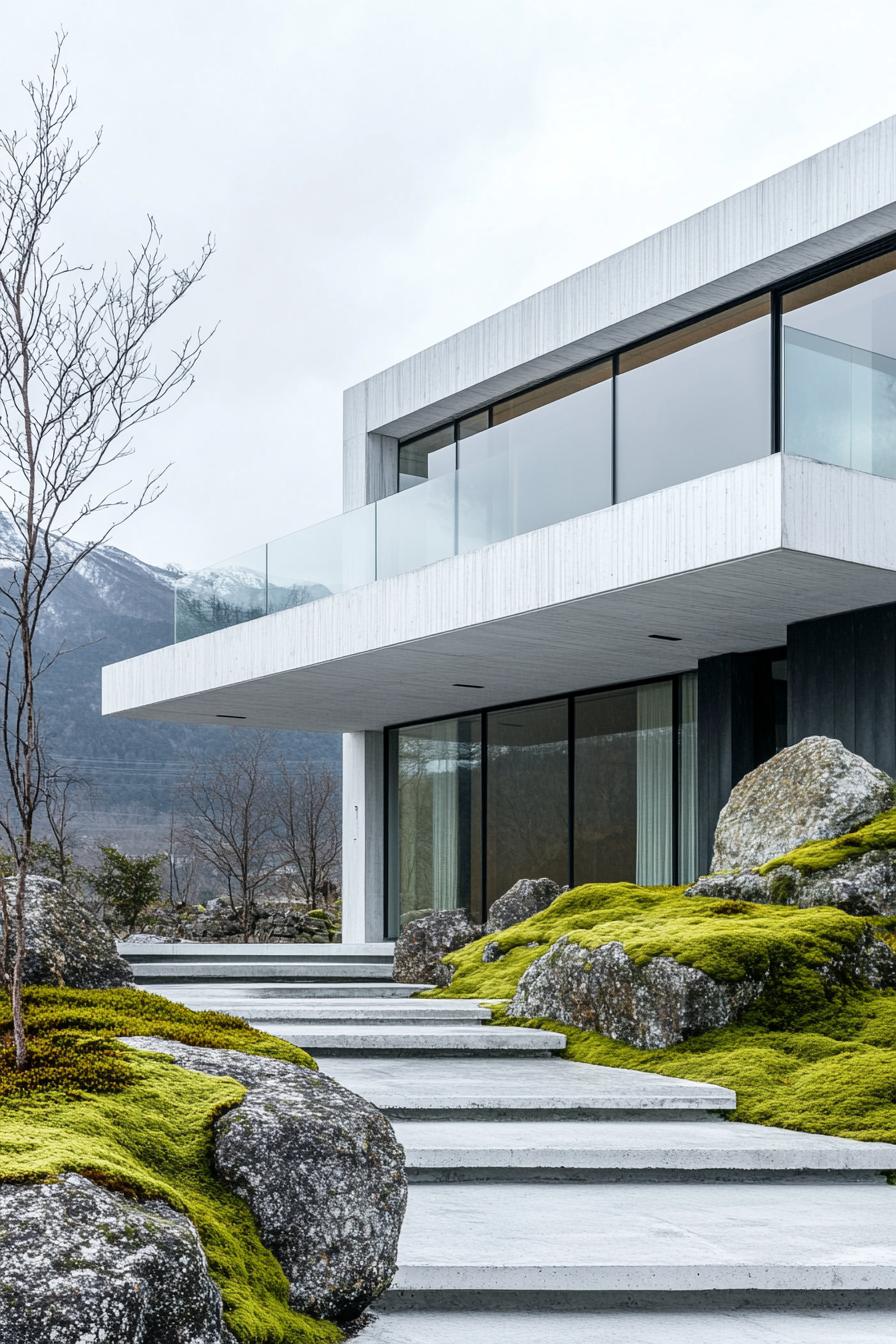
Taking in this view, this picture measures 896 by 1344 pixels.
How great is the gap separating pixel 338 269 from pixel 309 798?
2211 cm

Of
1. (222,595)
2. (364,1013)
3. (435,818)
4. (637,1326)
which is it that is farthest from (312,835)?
(637,1326)

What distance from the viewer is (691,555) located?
11.9m

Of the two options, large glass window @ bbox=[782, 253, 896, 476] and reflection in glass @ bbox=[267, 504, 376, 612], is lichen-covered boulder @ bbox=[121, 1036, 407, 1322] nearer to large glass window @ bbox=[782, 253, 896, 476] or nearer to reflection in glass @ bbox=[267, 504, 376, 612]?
large glass window @ bbox=[782, 253, 896, 476]

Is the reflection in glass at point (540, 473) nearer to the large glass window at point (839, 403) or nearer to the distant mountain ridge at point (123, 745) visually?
the large glass window at point (839, 403)

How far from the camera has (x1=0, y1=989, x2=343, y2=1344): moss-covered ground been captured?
3.21 meters

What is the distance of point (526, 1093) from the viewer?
7.16m

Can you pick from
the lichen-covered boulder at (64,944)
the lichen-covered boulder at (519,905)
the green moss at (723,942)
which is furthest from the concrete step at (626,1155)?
the lichen-covered boulder at (519,905)

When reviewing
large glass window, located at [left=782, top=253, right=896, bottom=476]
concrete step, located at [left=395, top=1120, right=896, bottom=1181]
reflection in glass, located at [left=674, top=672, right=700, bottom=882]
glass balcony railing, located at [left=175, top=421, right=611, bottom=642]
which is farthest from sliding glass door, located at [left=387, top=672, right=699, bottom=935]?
concrete step, located at [left=395, top=1120, right=896, bottom=1181]

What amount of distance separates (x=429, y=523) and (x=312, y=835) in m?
25.4

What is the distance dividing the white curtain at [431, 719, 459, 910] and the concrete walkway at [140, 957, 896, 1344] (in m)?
11.8

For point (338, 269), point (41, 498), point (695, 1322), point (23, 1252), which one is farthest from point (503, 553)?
point (338, 269)

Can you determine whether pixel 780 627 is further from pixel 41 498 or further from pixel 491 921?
pixel 41 498

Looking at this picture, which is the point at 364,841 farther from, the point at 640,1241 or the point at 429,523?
the point at 640,1241

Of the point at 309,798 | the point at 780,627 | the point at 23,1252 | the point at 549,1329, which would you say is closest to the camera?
the point at 23,1252
